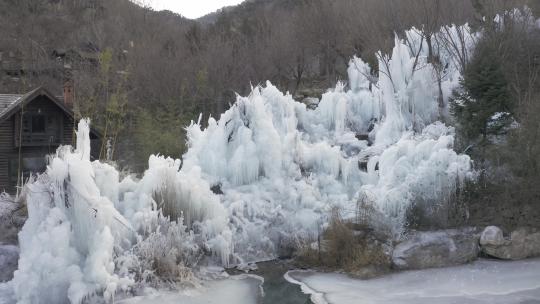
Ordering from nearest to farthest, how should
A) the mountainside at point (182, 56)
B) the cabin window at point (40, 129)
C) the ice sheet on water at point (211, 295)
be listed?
the ice sheet on water at point (211, 295) < the cabin window at point (40, 129) < the mountainside at point (182, 56)

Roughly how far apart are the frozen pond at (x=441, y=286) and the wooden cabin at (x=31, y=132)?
14.3m

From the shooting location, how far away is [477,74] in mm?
14547

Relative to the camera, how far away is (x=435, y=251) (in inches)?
459

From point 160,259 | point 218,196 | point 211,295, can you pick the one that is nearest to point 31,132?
point 218,196

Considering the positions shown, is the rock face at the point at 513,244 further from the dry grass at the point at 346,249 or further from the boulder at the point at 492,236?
the dry grass at the point at 346,249

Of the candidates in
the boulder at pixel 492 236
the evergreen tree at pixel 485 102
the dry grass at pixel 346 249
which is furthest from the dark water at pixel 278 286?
the evergreen tree at pixel 485 102

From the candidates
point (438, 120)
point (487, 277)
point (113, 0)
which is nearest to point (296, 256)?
point (487, 277)

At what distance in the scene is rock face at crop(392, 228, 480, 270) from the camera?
11.6 meters

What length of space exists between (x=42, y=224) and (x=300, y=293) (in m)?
5.05

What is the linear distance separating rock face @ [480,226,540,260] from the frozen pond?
1.01ft

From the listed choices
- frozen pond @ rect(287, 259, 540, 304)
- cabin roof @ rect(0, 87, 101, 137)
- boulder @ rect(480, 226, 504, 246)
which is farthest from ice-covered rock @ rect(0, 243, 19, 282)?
boulder @ rect(480, 226, 504, 246)

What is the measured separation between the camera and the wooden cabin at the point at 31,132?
21719 mm

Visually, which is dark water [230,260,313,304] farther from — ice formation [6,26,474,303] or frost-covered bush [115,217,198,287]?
frost-covered bush [115,217,198,287]

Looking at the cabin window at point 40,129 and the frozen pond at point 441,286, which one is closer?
the frozen pond at point 441,286
